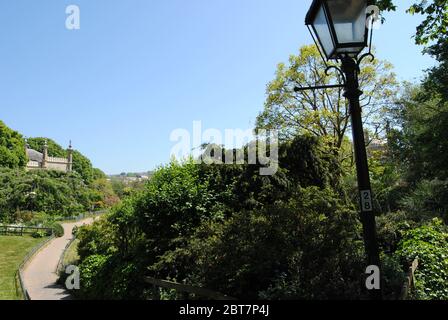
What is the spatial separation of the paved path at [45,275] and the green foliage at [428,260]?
15386 mm

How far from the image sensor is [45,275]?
24.4m

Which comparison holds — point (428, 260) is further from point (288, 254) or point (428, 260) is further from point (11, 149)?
point (11, 149)

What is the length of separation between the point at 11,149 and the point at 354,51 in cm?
7870

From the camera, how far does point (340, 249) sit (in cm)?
598

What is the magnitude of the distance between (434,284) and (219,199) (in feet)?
20.0

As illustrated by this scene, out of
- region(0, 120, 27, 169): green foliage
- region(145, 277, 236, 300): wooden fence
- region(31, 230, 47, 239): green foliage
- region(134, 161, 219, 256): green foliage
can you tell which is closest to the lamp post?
region(145, 277, 236, 300): wooden fence

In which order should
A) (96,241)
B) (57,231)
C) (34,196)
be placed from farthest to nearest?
(34,196) → (57,231) → (96,241)

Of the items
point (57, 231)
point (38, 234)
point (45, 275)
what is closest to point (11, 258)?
point (45, 275)

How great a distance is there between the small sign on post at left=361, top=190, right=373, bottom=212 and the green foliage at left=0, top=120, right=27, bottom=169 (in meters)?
72.7

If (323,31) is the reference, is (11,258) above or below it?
below

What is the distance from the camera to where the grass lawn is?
65.5 feet

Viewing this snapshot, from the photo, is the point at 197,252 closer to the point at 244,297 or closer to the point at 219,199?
the point at 244,297

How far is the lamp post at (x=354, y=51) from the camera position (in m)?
2.92

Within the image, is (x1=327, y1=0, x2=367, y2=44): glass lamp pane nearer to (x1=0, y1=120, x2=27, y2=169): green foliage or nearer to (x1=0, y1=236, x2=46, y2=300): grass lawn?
(x1=0, y1=236, x2=46, y2=300): grass lawn
